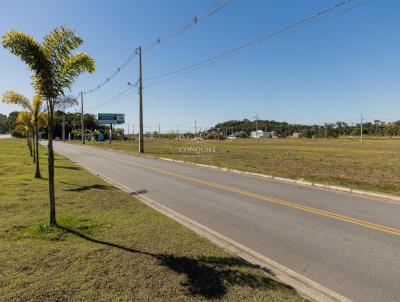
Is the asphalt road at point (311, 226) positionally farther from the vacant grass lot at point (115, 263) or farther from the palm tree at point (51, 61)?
the palm tree at point (51, 61)

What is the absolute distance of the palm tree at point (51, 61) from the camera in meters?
6.58

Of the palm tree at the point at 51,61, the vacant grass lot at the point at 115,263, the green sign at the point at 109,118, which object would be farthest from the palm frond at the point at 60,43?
the green sign at the point at 109,118

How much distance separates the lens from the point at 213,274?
16.6 feet

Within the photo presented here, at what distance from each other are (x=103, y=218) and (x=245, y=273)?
432 cm

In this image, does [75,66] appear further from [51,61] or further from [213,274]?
[213,274]

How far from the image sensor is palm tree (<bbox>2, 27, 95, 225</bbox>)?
6.58m

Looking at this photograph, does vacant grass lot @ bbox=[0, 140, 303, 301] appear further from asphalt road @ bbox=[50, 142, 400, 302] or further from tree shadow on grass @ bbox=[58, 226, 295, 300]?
asphalt road @ bbox=[50, 142, 400, 302]

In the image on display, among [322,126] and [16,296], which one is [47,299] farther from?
[322,126]

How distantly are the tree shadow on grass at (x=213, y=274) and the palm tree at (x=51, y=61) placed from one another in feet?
10.9

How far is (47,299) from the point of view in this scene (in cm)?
417

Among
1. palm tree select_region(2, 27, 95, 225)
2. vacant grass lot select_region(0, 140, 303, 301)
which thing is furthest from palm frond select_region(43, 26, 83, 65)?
vacant grass lot select_region(0, 140, 303, 301)

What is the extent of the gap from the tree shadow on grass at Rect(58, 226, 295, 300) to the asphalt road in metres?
0.87

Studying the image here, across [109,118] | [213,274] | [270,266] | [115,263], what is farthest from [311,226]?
[109,118]

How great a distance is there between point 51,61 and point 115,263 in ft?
14.6
